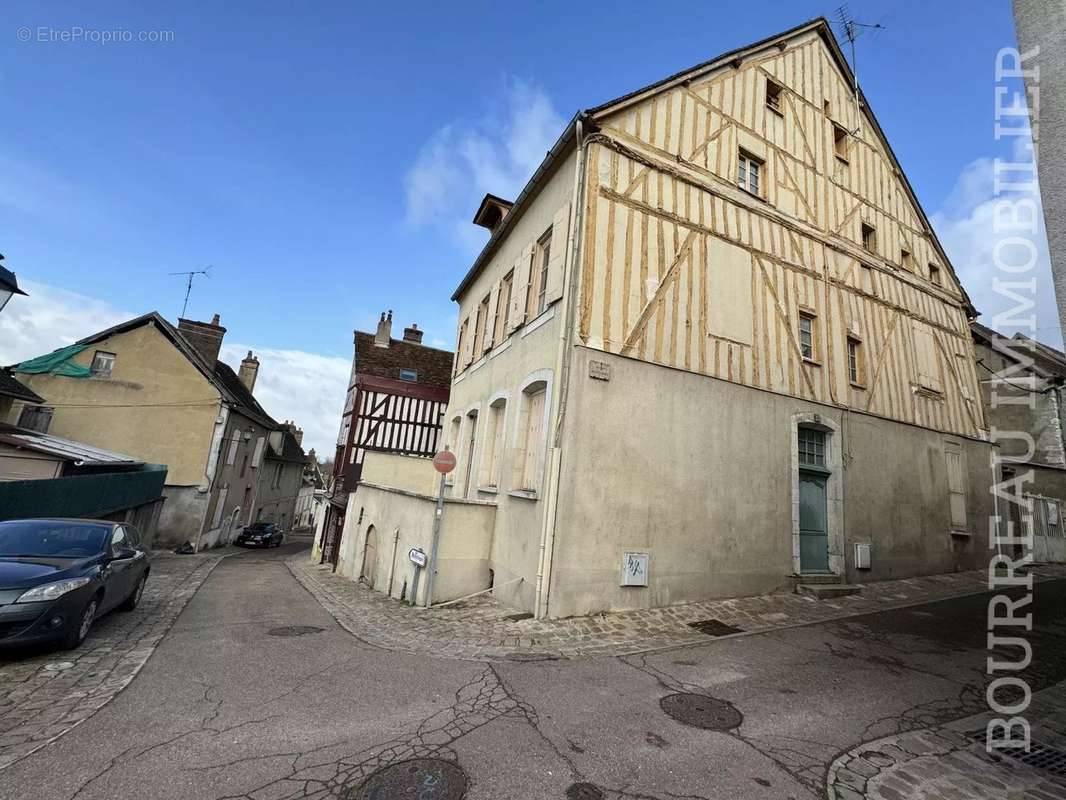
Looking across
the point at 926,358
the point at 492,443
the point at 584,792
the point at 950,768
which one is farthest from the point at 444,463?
the point at 926,358

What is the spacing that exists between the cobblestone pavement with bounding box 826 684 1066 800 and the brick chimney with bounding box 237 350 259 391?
30609mm

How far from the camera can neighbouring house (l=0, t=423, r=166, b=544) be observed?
833cm

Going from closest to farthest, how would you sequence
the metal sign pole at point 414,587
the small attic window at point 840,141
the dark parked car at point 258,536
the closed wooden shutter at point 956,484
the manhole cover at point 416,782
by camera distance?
the manhole cover at point 416,782 < the metal sign pole at point 414,587 < the closed wooden shutter at point 956,484 < the small attic window at point 840,141 < the dark parked car at point 258,536

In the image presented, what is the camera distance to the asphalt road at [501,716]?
9.39 feet

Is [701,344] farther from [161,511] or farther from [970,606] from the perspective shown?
[161,511]

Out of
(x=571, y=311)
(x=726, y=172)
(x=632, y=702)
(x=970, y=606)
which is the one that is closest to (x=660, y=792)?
(x=632, y=702)

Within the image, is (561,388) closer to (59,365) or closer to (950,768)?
(950,768)

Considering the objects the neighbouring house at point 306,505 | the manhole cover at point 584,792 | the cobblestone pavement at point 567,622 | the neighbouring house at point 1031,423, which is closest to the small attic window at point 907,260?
the neighbouring house at point 1031,423

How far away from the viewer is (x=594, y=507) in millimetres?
6988

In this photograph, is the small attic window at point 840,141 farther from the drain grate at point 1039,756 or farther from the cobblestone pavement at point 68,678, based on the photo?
the cobblestone pavement at point 68,678

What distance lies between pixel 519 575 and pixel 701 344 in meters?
5.01

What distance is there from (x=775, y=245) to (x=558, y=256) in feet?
16.2

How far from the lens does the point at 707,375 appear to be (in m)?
8.30

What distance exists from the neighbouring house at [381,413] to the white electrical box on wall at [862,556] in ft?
50.5
